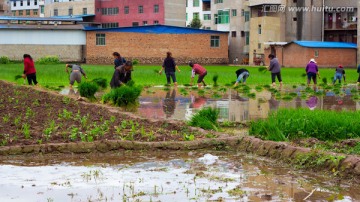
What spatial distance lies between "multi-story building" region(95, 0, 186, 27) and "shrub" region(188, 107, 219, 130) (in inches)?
2860

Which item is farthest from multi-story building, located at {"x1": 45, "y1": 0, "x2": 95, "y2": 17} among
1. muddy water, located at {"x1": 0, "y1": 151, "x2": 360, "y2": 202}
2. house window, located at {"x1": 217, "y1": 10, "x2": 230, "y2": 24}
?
muddy water, located at {"x1": 0, "y1": 151, "x2": 360, "y2": 202}

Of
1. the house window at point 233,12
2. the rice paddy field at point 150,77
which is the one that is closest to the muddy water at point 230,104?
the rice paddy field at point 150,77

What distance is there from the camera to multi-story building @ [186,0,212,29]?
104 m

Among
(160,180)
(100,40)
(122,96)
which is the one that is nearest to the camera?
(160,180)

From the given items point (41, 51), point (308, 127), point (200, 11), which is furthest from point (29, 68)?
point (200, 11)

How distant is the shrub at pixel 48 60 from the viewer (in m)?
66.6

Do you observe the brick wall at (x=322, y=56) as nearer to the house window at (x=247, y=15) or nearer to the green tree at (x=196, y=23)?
the house window at (x=247, y=15)

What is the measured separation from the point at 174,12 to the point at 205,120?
75.2m

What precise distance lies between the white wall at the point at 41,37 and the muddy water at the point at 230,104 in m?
45.5

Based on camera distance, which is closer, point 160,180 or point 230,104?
point 160,180

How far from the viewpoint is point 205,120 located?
45.4 ft

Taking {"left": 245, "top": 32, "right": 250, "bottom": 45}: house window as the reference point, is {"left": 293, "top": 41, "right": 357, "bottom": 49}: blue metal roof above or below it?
below

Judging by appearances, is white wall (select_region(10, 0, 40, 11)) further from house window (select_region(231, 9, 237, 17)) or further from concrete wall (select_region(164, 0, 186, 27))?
house window (select_region(231, 9, 237, 17))
